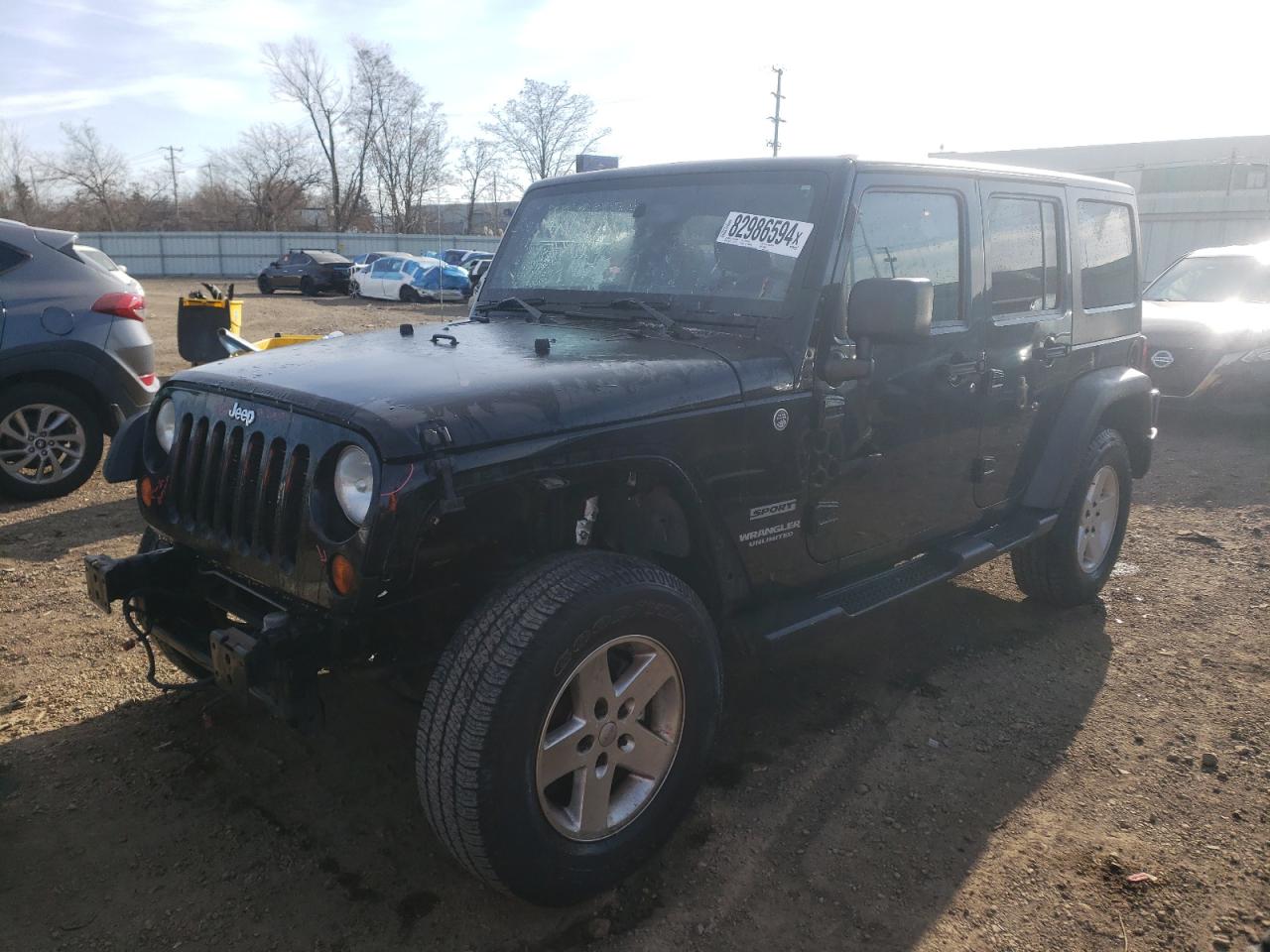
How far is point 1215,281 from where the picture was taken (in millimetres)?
10727

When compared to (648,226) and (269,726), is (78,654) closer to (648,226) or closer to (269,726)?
(269,726)

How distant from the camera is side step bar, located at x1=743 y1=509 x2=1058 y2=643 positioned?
3225mm

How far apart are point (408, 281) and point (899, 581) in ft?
81.2

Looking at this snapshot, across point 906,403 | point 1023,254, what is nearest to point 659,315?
point 906,403

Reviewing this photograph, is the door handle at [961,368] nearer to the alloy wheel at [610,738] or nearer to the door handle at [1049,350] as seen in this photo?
the door handle at [1049,350]

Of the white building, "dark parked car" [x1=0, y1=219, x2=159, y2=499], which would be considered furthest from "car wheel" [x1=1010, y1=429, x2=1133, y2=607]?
the white building

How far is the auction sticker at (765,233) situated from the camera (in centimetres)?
329

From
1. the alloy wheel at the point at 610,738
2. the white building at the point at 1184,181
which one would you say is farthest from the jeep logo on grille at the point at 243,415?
the white building at the point at 1184,181

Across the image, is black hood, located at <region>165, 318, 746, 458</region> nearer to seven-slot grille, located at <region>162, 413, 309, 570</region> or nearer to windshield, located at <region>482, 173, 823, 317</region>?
seven-slot grille, located at <region>162, 413, 309, 570</region>

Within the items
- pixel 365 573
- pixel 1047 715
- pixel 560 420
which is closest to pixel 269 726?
pixel 365 573

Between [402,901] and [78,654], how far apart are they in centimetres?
232

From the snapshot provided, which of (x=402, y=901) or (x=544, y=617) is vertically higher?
(x=544, y=617)

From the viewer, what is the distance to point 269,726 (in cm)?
359

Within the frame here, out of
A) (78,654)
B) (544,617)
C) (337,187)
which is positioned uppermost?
(337,187)
